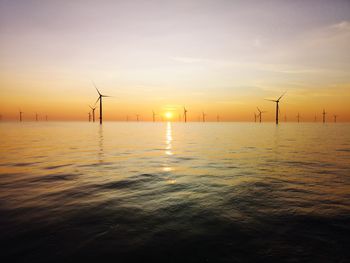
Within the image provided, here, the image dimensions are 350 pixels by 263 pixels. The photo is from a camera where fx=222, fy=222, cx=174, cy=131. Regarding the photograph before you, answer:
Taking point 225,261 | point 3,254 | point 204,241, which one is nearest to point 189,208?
point 204,241

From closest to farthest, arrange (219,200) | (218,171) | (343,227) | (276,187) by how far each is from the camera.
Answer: (343,227) → (219,200) → (276,187) → (218,171)

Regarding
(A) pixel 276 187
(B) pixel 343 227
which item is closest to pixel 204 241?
(B) pixel 343 227

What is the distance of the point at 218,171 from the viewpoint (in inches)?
692

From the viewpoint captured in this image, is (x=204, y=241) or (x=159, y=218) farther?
(x=159, y=218)

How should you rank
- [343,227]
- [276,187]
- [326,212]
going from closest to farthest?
[343,227]
[326,212]
[276,187]

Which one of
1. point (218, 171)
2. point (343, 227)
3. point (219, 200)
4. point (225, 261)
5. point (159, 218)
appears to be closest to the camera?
point (225, 261)

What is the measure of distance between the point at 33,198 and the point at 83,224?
474 centimetres

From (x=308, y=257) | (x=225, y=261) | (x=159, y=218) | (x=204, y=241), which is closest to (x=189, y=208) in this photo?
(x=159, y=218)

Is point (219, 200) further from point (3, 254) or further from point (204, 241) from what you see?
point (3, 254)

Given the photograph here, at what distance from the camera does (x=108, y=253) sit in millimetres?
6191

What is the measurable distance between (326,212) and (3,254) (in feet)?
37.7

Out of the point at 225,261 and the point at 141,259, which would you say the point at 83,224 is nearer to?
the point at 141,259

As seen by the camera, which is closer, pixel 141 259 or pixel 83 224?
pixel 141 259

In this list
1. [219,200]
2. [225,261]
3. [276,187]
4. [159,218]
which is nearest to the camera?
[225,261]
